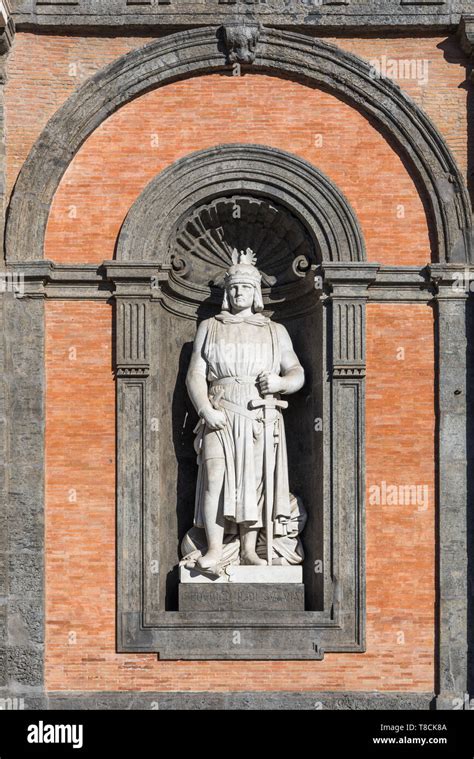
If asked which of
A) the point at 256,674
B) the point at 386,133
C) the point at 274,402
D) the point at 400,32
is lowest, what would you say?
the point at 256,674

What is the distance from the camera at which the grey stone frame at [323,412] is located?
16531mm

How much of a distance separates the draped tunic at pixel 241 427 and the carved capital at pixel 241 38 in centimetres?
284

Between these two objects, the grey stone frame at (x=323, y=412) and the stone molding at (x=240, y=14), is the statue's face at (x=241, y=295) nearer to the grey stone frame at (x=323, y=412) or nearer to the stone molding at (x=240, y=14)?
the grey stone frame at (x=323, y=412)

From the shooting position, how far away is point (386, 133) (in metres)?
17.2

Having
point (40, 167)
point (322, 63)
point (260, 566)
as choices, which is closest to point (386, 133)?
point (322, 63)

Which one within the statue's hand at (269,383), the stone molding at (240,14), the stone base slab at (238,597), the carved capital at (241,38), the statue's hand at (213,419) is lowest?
the stone base slab at (238,597)

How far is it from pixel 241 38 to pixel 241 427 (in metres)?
4.22

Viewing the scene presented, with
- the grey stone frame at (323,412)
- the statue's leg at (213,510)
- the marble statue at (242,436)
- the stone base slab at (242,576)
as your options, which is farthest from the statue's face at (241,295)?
the stone base slab at (242,576)

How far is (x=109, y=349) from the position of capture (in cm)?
1692

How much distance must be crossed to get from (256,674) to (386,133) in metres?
5.98

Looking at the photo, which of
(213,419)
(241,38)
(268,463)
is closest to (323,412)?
(268,463)

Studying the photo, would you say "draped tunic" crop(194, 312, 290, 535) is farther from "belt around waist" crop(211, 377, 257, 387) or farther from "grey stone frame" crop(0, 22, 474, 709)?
"grey stone frame" crop(0, 22, 474, 709)

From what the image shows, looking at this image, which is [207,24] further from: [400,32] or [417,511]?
[417,511]

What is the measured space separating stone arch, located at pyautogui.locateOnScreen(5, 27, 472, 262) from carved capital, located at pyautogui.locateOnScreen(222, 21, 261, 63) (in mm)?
30
